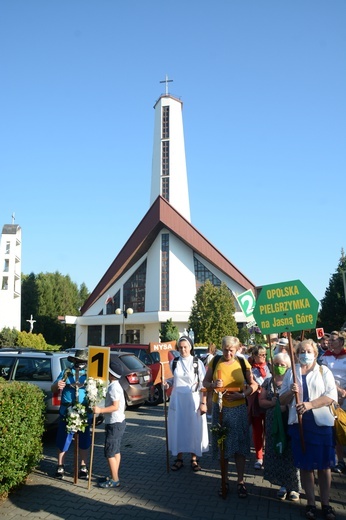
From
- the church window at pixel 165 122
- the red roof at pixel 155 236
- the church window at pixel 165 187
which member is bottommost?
the red roof at pixel 155 236

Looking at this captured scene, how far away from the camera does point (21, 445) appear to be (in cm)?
463

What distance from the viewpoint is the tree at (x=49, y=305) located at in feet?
185

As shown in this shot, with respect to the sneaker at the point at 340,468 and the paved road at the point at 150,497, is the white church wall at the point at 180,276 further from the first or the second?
the sneaker at the point at 340,468

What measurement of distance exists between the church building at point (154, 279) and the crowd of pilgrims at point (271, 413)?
33271mm

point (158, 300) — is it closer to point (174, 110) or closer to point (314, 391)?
point (174, 110)

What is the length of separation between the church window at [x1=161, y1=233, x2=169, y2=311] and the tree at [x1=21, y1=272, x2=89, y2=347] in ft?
62.0

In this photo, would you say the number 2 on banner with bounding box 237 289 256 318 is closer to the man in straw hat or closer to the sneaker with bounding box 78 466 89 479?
the man in straw hat

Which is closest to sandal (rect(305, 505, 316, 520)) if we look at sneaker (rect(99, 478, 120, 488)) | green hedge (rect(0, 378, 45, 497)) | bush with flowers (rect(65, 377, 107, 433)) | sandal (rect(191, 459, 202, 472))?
sandal (rect(191, 459, 202, 472))

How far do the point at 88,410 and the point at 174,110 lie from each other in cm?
5867

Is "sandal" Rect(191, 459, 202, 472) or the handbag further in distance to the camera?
"sandal" Rect(191, 459, 202, 472)

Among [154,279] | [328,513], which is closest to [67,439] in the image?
[328,513]

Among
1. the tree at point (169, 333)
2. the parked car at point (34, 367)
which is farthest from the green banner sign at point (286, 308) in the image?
the tree at point (169, 333)

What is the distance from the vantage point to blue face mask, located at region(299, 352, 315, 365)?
173 inches

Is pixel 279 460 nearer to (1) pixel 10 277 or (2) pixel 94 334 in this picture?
(1) pixel 10 277
